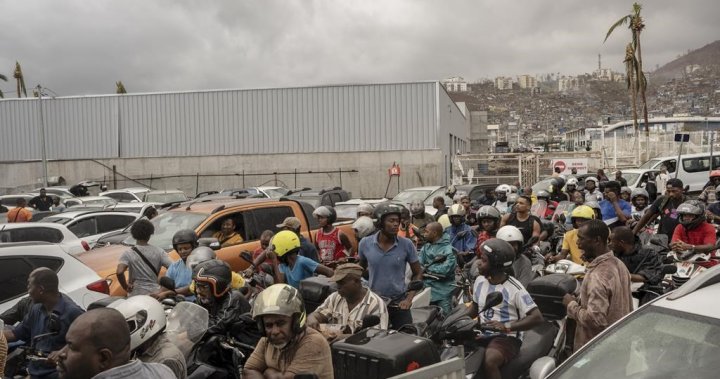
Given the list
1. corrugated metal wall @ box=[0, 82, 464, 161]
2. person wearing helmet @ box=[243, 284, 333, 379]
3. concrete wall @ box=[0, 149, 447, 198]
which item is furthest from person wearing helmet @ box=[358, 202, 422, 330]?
corrugated metal wall @ box=[0, 82, 464, 161]

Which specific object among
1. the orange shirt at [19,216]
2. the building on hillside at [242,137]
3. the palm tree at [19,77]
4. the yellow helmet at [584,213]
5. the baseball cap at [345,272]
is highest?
the palm tree at [19,77]

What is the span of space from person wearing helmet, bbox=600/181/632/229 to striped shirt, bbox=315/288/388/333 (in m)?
6.18

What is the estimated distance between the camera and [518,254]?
6.40 meters

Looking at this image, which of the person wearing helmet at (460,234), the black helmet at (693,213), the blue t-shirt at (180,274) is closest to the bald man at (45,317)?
the blue t-shirt at (180,274)

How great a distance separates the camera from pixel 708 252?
281 inches

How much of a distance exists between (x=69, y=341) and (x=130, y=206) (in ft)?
48.9

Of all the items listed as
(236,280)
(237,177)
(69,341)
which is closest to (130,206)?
(236,280)

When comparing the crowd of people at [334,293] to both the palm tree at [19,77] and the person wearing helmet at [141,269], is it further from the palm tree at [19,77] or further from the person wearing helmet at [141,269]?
the palm tree at [19,77]

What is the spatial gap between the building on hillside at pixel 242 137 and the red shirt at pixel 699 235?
26.5 m

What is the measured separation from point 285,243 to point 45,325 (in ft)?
7.16

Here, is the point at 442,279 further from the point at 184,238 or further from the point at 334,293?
the point at 184,238

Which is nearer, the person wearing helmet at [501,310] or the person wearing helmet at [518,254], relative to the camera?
the person wearing helmet at [501,310]

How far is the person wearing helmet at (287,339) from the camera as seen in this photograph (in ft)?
11.1

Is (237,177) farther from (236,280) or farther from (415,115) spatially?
(236,280)
